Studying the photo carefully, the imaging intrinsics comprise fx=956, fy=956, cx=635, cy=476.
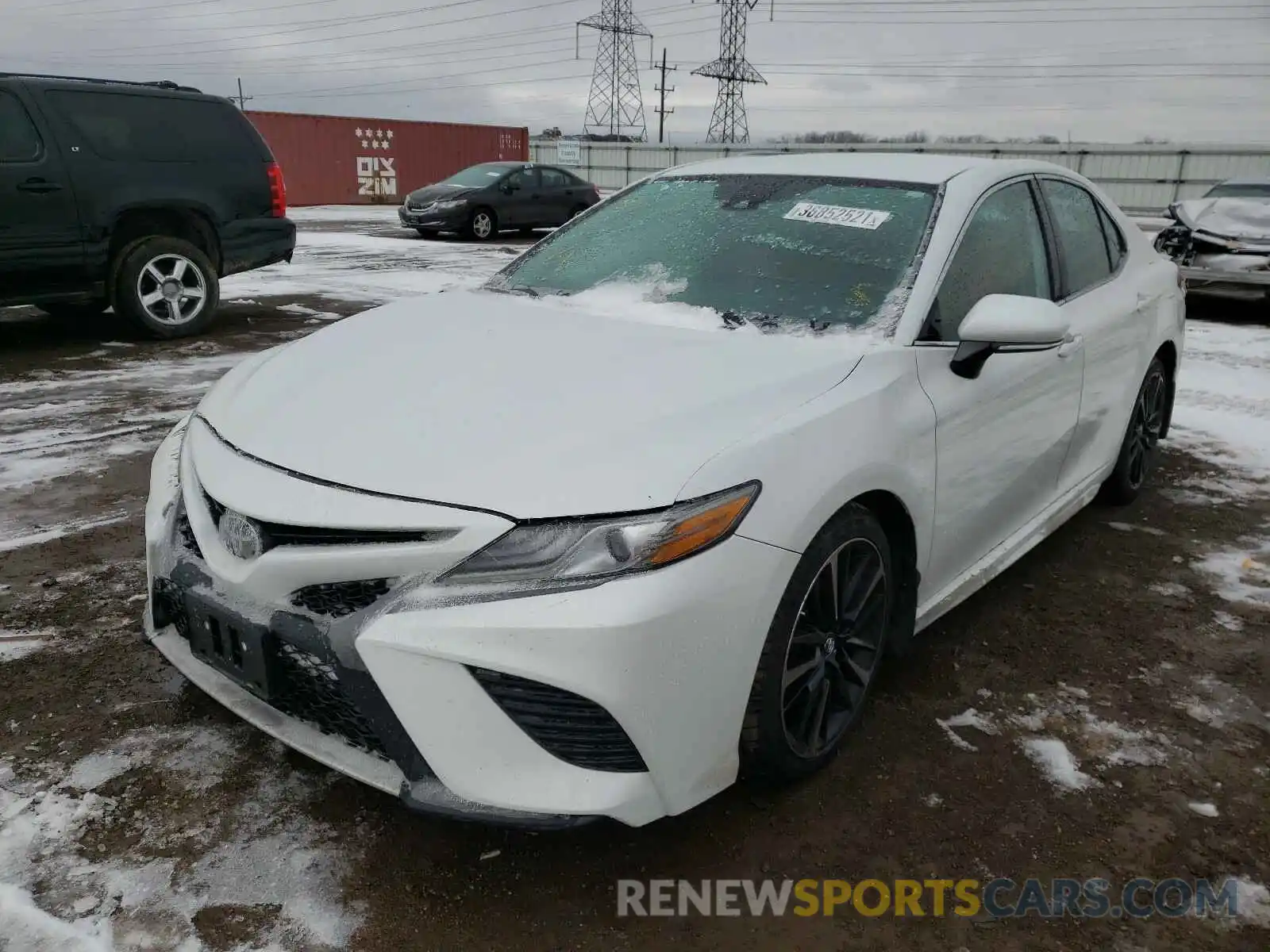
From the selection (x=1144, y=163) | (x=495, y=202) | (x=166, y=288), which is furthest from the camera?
(x=1144, y=163)

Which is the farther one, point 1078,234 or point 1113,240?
point 1113,240

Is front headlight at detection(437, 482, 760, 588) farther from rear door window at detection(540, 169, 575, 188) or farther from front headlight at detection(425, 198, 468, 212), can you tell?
rear door window at detection(540, 169, 575, 188)

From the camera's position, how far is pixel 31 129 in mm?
6551

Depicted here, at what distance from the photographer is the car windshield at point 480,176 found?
16547 mm

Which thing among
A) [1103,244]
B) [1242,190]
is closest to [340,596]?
[1103,244]

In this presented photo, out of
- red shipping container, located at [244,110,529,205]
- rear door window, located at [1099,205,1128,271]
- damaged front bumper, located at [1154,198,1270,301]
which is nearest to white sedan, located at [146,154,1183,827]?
rear door window, located at [1099,205,1128,271]

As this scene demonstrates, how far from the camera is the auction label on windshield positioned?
114 inches

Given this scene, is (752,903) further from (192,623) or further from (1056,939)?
(192,623)

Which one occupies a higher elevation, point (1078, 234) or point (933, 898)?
point (1078, 234)

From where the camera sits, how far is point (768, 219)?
3.03 m

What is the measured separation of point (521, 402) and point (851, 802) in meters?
1.24

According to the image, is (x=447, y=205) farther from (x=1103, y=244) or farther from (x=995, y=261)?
(x=995, y=261)

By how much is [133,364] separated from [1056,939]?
660 cm

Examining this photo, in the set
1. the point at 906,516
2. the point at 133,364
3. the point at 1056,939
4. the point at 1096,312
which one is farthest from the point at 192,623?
the point at 133,364
